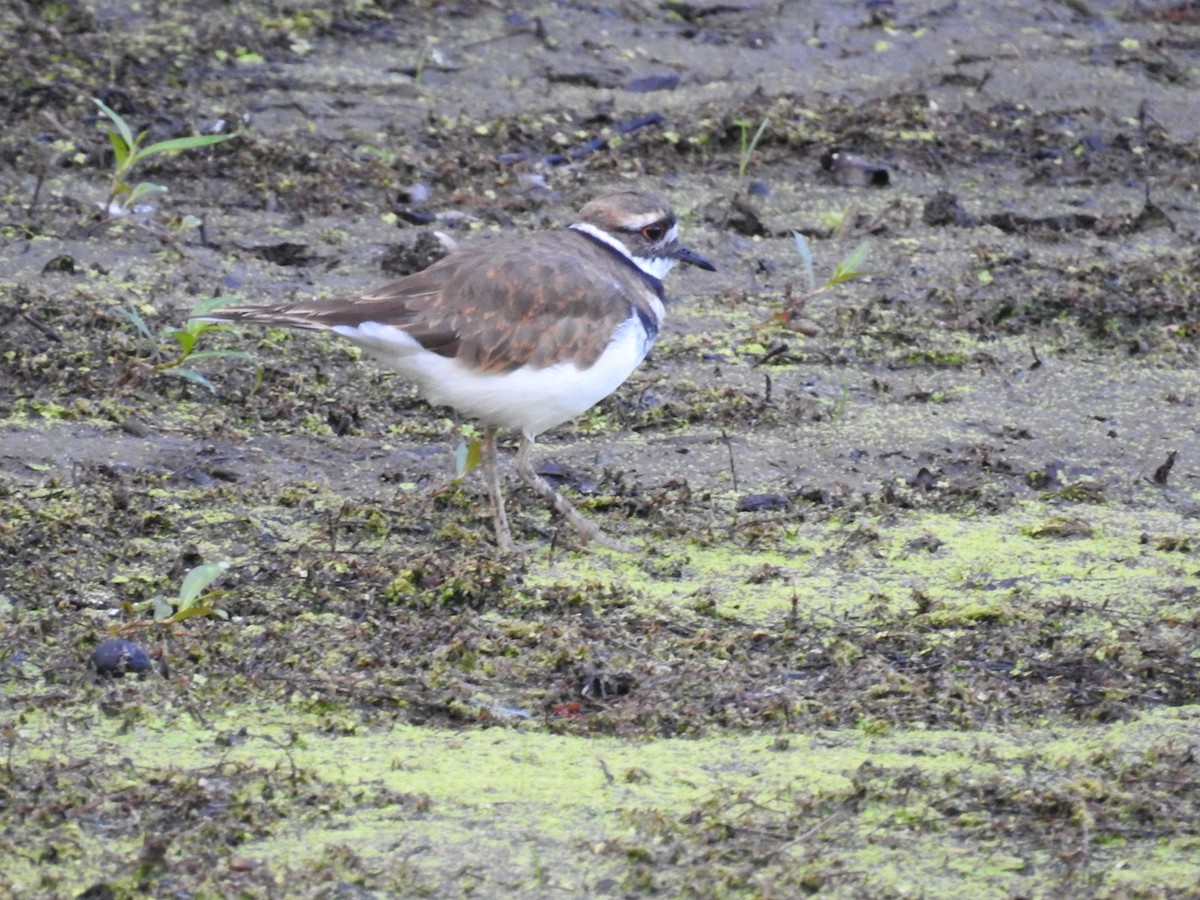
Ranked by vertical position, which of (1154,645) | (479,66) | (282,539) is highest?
(1154,645)

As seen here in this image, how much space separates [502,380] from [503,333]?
150 millimetres

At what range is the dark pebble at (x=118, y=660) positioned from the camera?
4188 mm

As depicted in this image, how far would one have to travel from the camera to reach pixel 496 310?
545 centimetres

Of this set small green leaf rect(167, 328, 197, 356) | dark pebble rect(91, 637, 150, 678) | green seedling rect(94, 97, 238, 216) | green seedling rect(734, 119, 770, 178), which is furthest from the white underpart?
green seedling rect(734, 119, 770, 178)

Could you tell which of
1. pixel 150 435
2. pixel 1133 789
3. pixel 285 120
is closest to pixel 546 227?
pixel 285 120

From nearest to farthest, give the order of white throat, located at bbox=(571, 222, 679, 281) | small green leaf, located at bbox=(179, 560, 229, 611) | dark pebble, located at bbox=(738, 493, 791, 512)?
small green leaf, located at bbox=(179, 560, 229, 611) → dark pebble, located at bbox=(738, 493, 791, 512) → white throat, located at bbox=(571, 222, 679, 281)

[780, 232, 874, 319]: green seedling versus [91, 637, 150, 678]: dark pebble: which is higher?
[91, 637, 150, 678]: dark pebble

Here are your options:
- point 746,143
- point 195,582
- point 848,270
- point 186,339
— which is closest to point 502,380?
point 186,339

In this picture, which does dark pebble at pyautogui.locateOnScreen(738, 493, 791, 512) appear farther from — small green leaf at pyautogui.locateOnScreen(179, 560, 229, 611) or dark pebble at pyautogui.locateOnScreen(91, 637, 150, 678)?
dark pebble at pyautogui.locateOnScreen(91, 637, 150, 678)

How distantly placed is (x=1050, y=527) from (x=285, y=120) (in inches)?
186

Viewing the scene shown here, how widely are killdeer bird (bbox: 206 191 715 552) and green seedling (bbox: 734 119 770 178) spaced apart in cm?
257

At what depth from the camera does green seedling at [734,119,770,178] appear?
807 centimetres

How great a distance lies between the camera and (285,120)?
8.70 metres

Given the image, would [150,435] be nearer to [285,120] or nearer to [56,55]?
[285,120]
